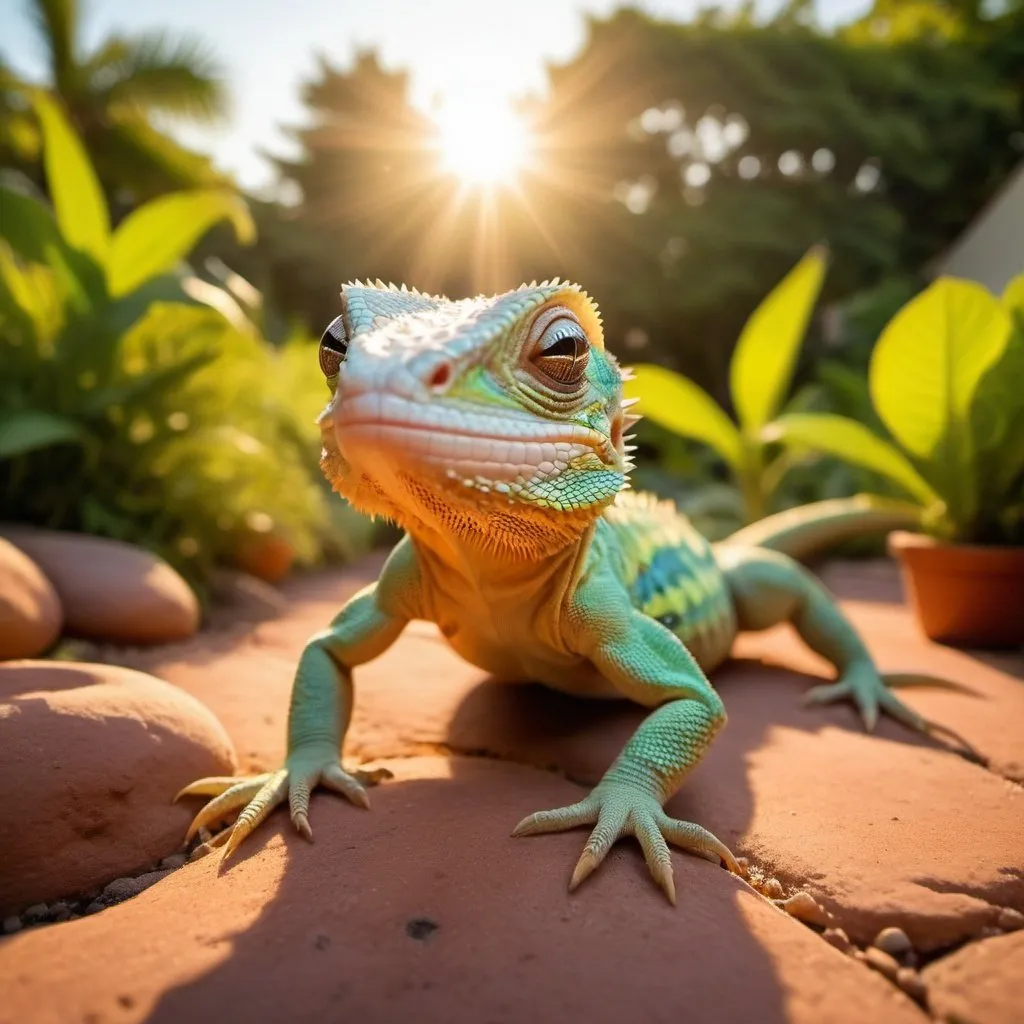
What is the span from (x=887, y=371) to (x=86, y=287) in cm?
506

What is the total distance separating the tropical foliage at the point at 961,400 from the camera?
4133 millimetres

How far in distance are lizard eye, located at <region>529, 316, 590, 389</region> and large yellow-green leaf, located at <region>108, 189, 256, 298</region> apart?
16.3ft

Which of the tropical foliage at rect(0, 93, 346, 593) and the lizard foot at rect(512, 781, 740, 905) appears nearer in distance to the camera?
the lizard foot at rect(512, 781, 740, 905)

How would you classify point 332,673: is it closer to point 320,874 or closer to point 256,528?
point 320,874

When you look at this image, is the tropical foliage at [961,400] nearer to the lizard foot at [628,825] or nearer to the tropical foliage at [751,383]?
the tropical foliage at [751,383]

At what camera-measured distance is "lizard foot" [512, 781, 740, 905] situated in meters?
1.82

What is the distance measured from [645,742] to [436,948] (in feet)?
2.59

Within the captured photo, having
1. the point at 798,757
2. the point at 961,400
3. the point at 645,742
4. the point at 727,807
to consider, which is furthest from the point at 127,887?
the point at 961,400

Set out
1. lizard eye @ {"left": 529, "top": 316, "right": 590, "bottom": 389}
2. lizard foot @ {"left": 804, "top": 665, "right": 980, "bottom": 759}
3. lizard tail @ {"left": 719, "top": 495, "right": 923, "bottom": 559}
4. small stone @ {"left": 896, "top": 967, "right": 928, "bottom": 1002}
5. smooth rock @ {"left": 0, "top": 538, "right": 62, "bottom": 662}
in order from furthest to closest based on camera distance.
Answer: lizard tail @ {"left": 719, "top": 495, "right": 923, "bottom": 559}
smooth rock @ {"left": 0, "top": 538, "right": 62, "bottom": 662}
lizard foot @ {"left": 804, "top": 665, "right": 980, "bottom": 759}
lizard eye @ {"left": 529, "top": 316, "right": 590, "bottom": 389}
small stone @ {"left": 896, "top": 967, "right": 928, "bottom": 1002}

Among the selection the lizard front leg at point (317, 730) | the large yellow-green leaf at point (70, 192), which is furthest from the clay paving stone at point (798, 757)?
the large yellow-green leaf at point (70, 192)

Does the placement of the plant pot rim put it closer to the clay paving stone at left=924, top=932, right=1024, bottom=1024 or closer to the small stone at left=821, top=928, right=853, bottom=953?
the clay paving stone at left=924, top=932, right=1024, bottom=1024

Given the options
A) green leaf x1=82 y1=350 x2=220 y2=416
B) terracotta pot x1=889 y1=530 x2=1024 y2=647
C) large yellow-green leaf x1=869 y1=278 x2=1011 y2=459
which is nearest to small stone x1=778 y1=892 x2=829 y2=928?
terracotta pot x1=889 y1=530 x2=1024 y2=647

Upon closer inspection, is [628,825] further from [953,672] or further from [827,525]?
[827,525]

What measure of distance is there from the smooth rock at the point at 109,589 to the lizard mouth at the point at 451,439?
10.4 feet
